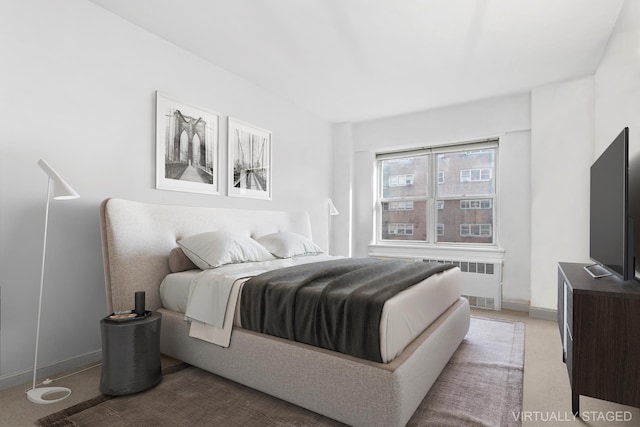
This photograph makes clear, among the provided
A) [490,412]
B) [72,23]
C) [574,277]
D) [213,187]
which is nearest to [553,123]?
[574,277]

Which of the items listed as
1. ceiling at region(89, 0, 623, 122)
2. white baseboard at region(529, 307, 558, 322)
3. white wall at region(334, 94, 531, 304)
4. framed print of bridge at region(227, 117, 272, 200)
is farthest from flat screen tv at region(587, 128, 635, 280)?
framed print of bridge at region(227, 117, 272, 200)

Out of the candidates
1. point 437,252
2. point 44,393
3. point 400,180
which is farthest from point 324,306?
point 400,180

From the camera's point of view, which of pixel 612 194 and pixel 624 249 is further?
pixel 612 194

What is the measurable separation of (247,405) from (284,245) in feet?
5.47

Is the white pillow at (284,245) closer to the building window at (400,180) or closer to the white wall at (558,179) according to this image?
the building window at (400,180)

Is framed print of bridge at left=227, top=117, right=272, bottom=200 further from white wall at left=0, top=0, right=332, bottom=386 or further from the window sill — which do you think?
the window sill

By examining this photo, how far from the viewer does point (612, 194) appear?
6.54 feet

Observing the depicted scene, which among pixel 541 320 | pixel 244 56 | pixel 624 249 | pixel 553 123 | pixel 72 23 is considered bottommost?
pixel 541 320

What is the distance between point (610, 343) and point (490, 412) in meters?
0.70

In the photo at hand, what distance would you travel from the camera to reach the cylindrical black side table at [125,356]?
1918mm

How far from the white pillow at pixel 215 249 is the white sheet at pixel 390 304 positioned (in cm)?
9

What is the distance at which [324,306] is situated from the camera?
173 centimetres

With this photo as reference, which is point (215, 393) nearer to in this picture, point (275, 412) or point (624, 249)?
point (275, 412)

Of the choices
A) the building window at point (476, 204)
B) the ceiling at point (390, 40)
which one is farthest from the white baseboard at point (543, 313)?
the ceiling at point (390, 40)
